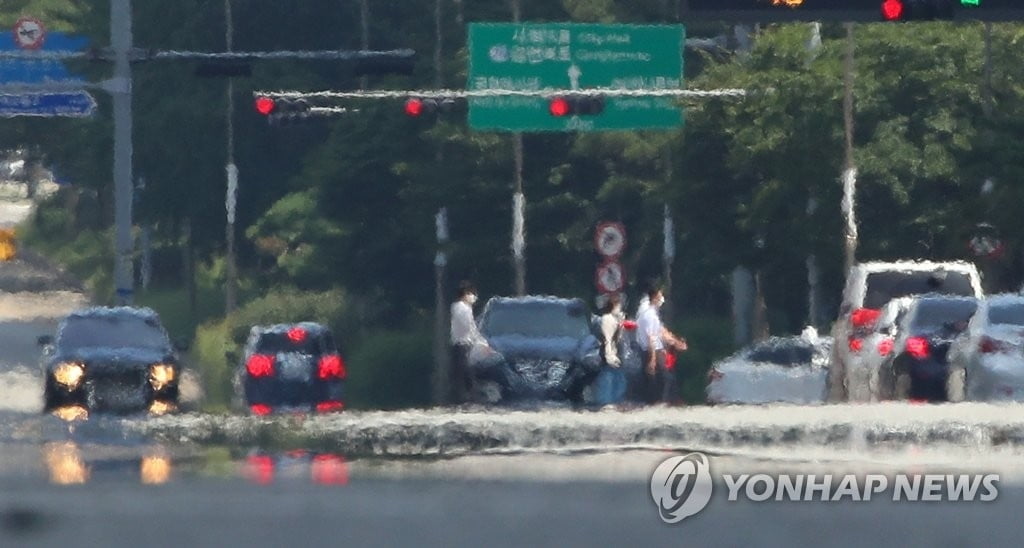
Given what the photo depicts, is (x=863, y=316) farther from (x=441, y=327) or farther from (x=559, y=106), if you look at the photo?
(x=441, y=327)

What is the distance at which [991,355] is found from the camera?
2327 cm

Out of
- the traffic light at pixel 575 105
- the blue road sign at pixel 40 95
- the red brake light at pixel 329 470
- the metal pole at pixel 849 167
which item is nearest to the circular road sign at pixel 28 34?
the blue road sign at pixel 40 95

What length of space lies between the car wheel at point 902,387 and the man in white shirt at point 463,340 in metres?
4.68

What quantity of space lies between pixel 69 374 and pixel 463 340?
5437mm

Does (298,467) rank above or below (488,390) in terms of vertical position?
above

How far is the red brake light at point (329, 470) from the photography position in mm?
15211

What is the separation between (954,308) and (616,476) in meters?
11.9

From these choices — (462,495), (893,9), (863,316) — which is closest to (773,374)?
(863,316)

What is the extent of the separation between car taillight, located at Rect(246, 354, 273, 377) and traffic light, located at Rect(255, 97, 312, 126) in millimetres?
4221

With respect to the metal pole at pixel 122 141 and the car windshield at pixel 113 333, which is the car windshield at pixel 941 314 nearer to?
the car windshield at pixel 113 333

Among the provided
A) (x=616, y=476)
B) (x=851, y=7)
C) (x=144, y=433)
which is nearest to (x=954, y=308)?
(x=851, y=7)

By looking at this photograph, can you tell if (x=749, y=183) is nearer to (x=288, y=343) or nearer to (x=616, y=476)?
(x=288, y=343)

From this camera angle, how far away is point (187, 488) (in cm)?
1476

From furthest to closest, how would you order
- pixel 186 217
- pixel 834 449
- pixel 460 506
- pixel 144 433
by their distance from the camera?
1. pixel 186 217
2. pixel 144 433
3. pixel 834 449
4. pixel 460 506
